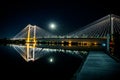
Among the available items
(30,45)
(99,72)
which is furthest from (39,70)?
(30,45)

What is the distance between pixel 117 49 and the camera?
17719 mm

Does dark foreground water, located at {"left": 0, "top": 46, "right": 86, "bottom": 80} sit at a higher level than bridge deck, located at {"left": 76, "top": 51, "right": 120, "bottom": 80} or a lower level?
lower

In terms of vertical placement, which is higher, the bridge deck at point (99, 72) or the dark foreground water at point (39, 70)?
the bridge deck at point (99, 72)

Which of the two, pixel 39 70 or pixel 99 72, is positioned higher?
pixel 99 72

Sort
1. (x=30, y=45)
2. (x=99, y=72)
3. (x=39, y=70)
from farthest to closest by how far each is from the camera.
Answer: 1. (x=30, y=45)
2. (x=39, y=70)
3. (x=99, y=72)

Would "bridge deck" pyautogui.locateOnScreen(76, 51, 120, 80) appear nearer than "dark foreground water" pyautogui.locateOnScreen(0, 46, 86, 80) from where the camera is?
Yes

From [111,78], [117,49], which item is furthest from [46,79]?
[117,49]

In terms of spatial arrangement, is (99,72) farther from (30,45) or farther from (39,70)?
(30,45)

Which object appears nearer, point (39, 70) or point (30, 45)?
point (39, 70)

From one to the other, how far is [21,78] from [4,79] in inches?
25.3

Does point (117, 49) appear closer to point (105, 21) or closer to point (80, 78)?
point (80, 78)

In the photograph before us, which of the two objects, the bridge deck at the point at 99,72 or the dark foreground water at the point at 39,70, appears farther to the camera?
the dark foreground water at the point at 39,70

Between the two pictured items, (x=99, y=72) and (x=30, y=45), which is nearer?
(x=99, y=72)

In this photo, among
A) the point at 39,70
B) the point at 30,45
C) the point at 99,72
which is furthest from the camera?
the point at 30,45
